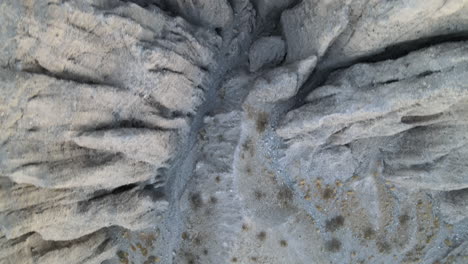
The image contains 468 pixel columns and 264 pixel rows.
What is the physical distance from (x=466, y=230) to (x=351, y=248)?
2.69 meters

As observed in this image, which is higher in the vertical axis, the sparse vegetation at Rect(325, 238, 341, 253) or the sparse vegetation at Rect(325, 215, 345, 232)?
the sparse vegetation at Rect(325, 215, 345, 232)

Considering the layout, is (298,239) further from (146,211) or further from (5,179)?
(5,179)

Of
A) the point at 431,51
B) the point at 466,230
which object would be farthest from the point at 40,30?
the point at 466,230

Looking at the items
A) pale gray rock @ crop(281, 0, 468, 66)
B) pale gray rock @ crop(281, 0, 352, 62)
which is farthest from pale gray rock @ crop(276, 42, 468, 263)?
pale gray rock @ crop(281, 0, 352, 62)

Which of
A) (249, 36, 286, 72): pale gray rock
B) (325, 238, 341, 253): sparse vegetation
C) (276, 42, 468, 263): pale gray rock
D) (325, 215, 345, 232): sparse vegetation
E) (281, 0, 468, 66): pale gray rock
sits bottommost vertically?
(325, 238, 341, 253): sparse vegetation

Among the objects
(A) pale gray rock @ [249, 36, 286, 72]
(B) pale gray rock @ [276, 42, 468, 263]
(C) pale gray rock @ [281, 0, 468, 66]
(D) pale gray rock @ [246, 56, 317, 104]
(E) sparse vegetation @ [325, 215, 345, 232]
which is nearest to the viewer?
(C) pale gray rock @ [281, 0, 468, 66]

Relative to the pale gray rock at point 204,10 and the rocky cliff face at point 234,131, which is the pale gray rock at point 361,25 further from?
the pale gray rock at point 204,10

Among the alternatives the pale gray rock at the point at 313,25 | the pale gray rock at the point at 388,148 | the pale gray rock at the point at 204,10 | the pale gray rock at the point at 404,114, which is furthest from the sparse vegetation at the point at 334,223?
the pale gray rock at the point at 204,10

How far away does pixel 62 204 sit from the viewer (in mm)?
8109

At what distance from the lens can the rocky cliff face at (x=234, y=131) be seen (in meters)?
7.04

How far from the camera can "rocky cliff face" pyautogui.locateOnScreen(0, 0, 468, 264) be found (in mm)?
7039

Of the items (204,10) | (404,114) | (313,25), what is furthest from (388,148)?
(204,10)

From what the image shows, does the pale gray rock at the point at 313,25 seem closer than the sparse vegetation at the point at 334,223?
Yes

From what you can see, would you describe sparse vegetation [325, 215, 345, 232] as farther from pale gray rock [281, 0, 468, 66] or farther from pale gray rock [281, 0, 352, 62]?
pale gray rock [281, 0, 352, 62]
